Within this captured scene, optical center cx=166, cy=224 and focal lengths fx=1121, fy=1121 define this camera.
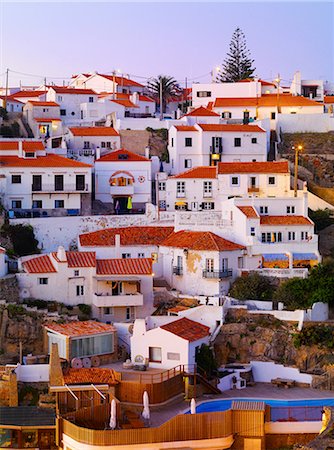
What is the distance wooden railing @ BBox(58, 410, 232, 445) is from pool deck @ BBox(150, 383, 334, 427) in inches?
110

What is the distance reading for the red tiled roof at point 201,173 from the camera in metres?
47.4

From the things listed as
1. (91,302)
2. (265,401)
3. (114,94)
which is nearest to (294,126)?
(114,94)

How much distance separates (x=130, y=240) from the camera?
42812mm

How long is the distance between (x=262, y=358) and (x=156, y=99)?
3120 centimetres

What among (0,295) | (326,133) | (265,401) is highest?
(326,133)

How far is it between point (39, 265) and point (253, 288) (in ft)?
25.0

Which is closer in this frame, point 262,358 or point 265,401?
point 265,401

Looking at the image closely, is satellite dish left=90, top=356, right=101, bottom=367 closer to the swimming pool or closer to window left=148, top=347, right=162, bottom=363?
window left=148, top=347, right=162, bottom=363

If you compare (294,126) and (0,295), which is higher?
(294,126)

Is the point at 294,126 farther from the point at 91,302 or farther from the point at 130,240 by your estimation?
the point at 91,302

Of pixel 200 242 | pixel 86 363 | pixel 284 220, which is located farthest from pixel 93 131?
pixel 86 363

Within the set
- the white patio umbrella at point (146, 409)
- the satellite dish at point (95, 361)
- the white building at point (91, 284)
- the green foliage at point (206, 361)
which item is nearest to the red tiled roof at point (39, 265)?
the white building at point (91, 284)

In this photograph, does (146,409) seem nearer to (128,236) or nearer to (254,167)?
(128,236)

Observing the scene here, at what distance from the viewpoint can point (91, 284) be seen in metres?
39.8
